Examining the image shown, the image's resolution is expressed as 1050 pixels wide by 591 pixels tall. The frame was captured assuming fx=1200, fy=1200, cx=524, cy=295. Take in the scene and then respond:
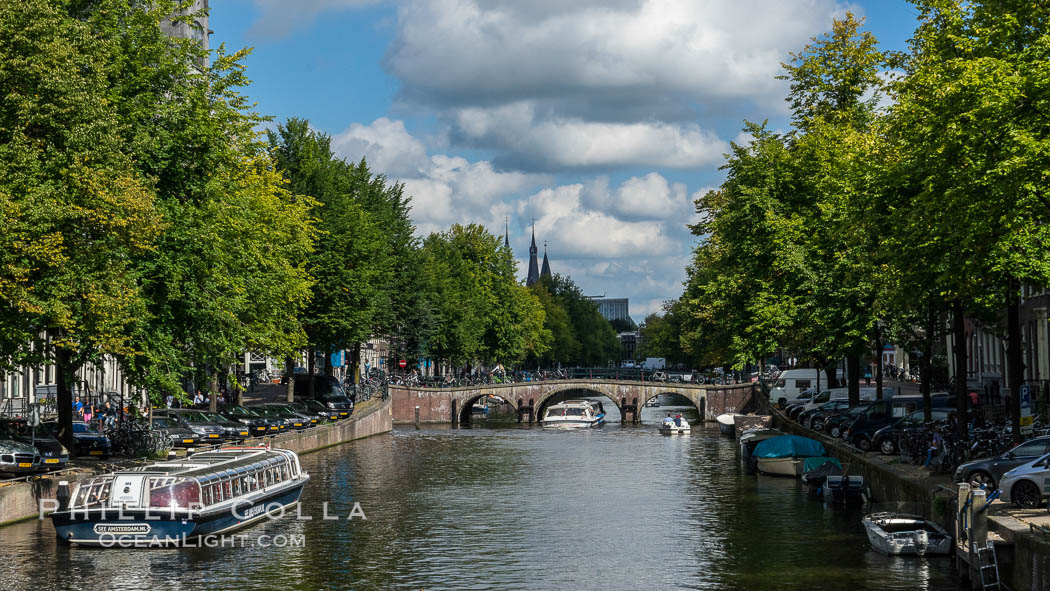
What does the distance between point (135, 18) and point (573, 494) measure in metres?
22.3

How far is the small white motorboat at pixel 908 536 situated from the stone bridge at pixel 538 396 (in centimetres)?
6132

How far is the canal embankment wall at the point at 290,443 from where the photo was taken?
32.1 m

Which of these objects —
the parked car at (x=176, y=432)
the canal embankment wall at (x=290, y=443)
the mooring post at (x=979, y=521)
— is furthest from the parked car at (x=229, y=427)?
the mooring post at (x=979, y=521)

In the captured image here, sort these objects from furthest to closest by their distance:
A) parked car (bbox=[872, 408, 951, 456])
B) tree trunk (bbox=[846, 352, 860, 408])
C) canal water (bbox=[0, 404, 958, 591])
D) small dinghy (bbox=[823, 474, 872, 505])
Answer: tree trunk (bbox=[846, 352, 860, 408]), parked car (bbox=[872, 408, 951, 456]), small dinghy (bbox=[823, 474, 872, 505]), canal water (bbox=[0, 404, 958, 591])

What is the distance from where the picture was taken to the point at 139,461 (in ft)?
127

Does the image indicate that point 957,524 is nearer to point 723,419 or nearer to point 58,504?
point 58,504

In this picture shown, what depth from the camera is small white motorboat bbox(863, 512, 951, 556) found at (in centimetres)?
2823

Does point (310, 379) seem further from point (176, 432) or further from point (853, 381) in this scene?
point (853, 381)

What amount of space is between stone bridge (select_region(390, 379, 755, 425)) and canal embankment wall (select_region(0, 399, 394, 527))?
1114cm

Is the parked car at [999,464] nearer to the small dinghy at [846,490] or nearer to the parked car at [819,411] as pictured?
the small dinghy at [846,490]

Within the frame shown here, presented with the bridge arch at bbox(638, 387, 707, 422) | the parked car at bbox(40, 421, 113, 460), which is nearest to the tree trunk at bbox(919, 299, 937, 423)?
the parked car at bbox(40, 421, 113, 460)

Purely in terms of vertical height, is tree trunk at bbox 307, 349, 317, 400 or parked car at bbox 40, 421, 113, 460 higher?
tree trunk at bbox 307, 349, 317, 400

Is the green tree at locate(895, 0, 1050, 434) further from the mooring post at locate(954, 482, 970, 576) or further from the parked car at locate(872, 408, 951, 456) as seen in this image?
the parked car at locate(872, 408, 951, 456)

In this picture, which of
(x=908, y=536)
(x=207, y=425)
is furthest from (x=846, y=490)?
(x=207, y=425)
